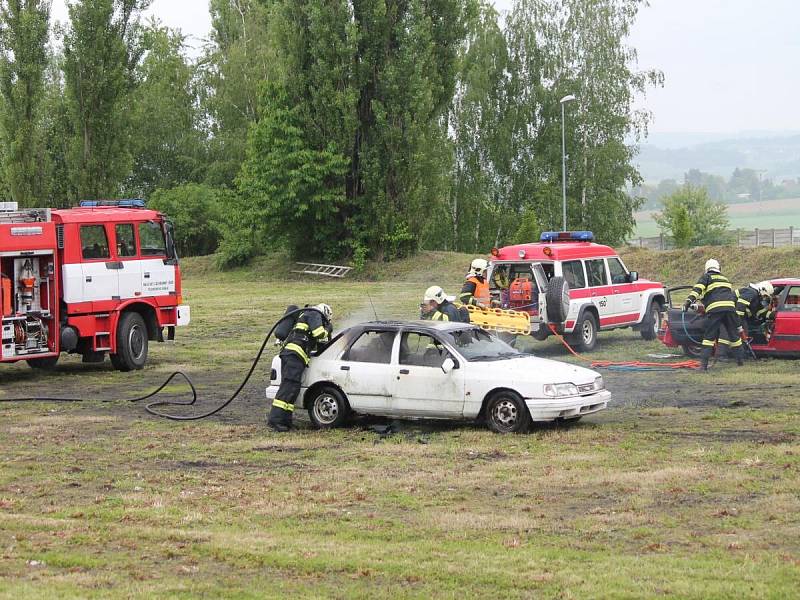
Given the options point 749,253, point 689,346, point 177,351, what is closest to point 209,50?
point 749,253

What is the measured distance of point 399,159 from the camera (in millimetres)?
49281

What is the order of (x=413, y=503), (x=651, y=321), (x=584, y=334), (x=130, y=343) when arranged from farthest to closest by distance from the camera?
(x=651, y=321), (x=584, y=334), (x=130, y=343), (x=413, y=503)

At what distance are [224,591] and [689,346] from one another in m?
15.0

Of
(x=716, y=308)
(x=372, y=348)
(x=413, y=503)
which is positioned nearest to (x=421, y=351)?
(x=372, y=348)

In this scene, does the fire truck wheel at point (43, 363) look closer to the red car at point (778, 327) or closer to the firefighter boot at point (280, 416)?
the firefighter boot at point (280, 416)

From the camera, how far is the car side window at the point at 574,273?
22.2 meters

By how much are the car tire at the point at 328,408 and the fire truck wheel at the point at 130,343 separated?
7871 millimetres

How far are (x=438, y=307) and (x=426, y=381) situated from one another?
3.00 meters

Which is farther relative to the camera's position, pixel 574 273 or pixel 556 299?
pixel 574 273

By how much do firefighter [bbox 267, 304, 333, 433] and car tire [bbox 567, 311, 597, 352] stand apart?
8.42 m

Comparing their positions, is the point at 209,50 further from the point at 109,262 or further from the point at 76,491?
the point at 76,491

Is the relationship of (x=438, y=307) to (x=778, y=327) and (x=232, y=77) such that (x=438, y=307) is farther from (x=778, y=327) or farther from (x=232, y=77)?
(x=232, y=77)

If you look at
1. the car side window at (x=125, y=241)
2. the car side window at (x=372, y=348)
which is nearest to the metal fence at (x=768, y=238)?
the car side window at (x=125, y=241)

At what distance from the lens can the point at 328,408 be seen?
14930 mm
